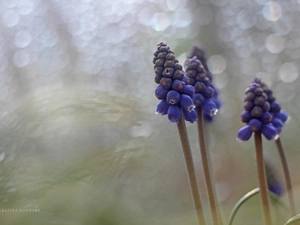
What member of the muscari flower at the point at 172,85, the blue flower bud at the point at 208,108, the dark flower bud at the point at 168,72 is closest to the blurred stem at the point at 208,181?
the blue flower bud at the point at 208,108

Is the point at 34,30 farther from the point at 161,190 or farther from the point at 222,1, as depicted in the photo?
the point at 222,1

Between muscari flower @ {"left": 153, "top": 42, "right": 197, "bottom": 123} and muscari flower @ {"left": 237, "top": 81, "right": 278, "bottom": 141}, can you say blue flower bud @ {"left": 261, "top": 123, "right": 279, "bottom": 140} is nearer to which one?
muscari flower @ {"left": 237, "top": 81, "right": 278, "bottom": 141}

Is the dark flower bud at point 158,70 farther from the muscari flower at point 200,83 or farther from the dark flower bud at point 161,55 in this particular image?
the muscari flower at point 200,83

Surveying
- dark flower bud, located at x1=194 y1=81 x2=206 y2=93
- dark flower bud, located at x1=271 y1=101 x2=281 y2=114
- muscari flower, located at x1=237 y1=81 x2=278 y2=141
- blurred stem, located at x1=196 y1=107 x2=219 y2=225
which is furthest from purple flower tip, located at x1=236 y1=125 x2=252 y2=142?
dark flower bud, located at x1=271 y1=101 x2=281 y2=114

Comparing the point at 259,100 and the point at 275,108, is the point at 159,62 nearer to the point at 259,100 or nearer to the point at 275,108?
the point at 259,100

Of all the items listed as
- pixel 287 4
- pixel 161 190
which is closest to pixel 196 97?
pixel 161 190
